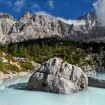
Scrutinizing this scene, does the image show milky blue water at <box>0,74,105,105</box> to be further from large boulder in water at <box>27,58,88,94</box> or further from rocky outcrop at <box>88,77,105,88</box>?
rocky outcrop at <box>88,77,105,88</box>

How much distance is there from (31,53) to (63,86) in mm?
116622

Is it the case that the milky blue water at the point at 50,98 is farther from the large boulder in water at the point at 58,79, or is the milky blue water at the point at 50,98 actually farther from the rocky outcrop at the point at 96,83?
the rocky outcrop at the point at 96,83

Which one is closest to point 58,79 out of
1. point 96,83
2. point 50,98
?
point 50,98

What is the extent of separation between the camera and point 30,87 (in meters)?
59.8

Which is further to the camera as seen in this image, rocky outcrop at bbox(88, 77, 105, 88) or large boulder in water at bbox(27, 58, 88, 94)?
rocky outcrop at bbox(88, 77, 105, 88)

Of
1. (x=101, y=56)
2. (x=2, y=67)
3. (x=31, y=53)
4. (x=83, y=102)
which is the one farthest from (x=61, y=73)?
(x=101, y=56)

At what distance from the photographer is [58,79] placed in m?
57.0

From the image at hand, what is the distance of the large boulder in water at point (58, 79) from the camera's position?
56375 millimetres

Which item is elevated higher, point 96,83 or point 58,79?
point 58,79

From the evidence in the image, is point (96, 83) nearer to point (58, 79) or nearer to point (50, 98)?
point (58, 79)

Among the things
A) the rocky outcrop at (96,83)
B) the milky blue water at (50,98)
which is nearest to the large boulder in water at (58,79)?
the milky blue water at (50,98)

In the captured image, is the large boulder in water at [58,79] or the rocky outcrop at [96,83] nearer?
the large boulder in water at [58,79]

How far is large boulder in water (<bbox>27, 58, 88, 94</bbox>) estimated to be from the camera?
56375 mm

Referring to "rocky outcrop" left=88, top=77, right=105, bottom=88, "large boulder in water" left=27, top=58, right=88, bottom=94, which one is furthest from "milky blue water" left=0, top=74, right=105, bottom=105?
"rocky outcrop" left=88, top=77, right=105, bottom=88
